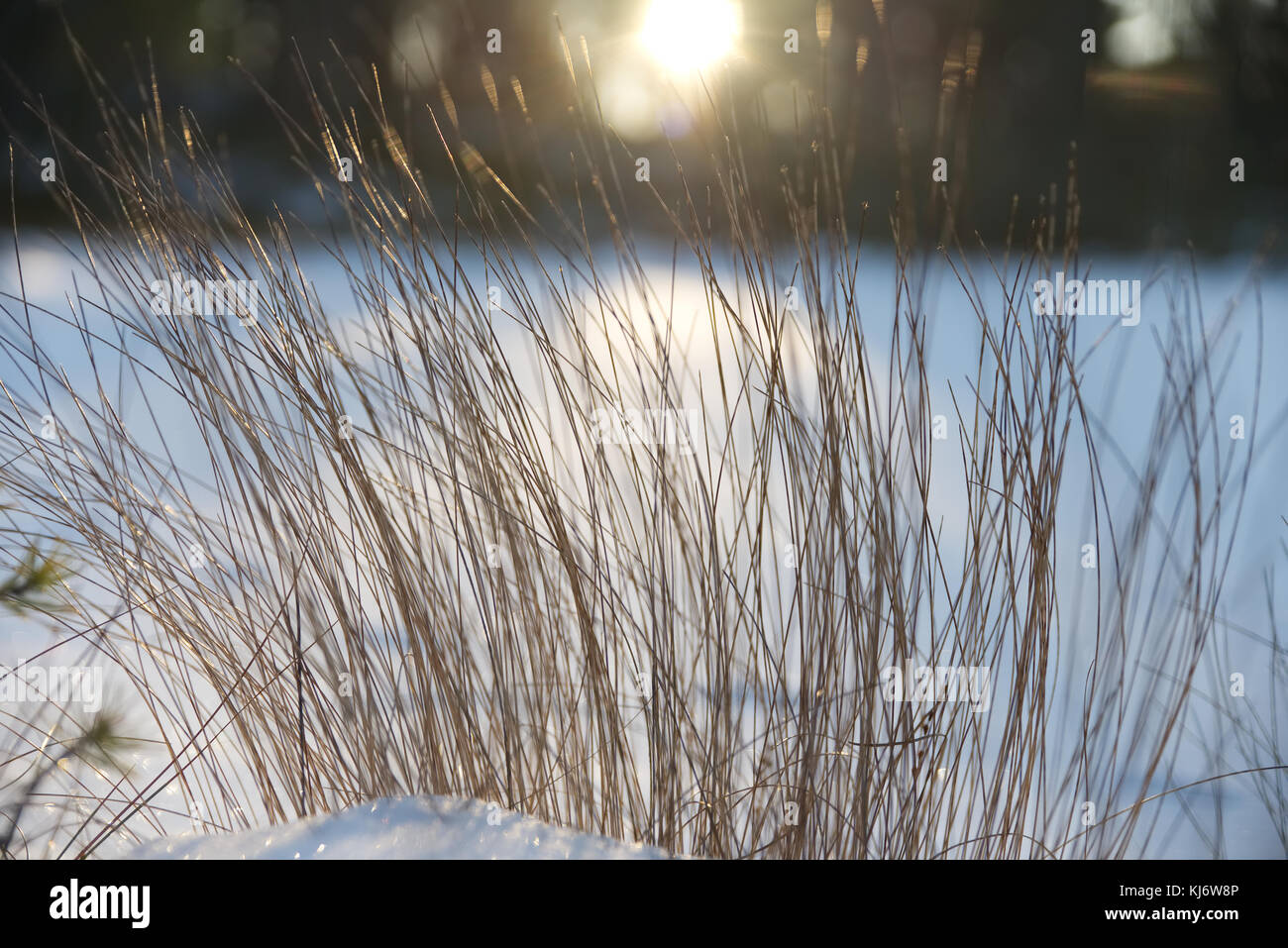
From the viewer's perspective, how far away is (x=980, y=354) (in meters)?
1.32

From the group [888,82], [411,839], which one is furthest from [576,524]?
[888,82]

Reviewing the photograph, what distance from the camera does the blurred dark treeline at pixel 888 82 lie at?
159 inches

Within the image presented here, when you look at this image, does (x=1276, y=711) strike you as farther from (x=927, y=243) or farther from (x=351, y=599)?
(x=351, y=599)

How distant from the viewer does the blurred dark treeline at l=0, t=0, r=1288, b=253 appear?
4043mm

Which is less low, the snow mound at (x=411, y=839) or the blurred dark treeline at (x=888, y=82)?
the blurred dark treeline at (x=888, y=82)

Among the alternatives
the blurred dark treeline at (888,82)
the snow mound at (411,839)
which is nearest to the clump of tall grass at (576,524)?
the snow mound at (411,839)

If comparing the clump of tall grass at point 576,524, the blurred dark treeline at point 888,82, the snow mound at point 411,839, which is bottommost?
the snow mound at point 411,839

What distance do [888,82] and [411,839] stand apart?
13.5ft

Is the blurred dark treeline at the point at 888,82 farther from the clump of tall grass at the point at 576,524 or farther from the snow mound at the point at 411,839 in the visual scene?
the snow mound at the point at 411,839

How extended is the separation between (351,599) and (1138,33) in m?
4.75

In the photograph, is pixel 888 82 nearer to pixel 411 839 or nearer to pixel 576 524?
pixel 576 524

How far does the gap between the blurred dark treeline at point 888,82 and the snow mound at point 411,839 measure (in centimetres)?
303

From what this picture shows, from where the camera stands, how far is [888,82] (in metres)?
4.14

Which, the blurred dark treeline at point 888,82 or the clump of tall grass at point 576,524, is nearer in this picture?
the clump of tall grass at point 576,524
